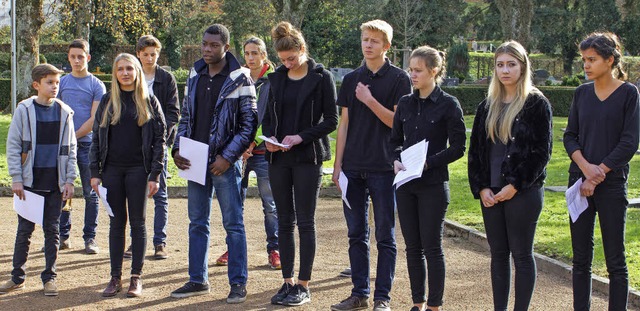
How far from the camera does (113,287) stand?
6664mm

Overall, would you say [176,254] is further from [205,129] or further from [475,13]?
[475,13]

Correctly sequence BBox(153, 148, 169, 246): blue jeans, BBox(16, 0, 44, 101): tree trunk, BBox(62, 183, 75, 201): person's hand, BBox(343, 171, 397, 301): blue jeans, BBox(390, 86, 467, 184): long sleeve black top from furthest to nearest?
BBox(16, 0, 44, 101): tree trunk < BBox(153, 148, 169, 246): blue jeans < BBox(62, 183, 75, 201): person's hand < BBox(343, 171, 397, 301): blue jeans < BBox(390, 86, 467, 184): long sleeve black top

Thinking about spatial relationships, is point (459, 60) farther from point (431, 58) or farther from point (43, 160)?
point (431, 58)

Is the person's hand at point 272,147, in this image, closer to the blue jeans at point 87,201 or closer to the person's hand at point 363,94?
the person's hand at point 363,94

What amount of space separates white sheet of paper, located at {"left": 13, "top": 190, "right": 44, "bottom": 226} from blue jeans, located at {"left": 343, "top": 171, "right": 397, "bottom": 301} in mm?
2302

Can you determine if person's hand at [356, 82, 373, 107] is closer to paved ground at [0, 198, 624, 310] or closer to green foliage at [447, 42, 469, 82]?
paved ground at [0, 198, 624, 310]

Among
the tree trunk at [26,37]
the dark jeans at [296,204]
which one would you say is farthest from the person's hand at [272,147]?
the tree trunk at [26,37]

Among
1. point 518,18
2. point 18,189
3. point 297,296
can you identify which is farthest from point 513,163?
point 518,18

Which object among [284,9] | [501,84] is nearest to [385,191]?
[501,84]

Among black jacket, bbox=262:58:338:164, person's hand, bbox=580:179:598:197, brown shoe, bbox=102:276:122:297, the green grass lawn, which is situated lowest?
brown shoe, bbox=102:276:122:297

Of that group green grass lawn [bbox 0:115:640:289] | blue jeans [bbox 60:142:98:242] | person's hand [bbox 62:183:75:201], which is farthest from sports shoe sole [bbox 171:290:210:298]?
green grass lawn [bbox 0:115:640:289]

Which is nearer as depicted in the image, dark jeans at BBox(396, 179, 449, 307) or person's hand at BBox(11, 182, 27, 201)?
dark jeans at BBox(396, 179, 449, 307)

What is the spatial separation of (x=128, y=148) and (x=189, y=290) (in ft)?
3.76

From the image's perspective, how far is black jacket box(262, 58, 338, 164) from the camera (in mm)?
6301
